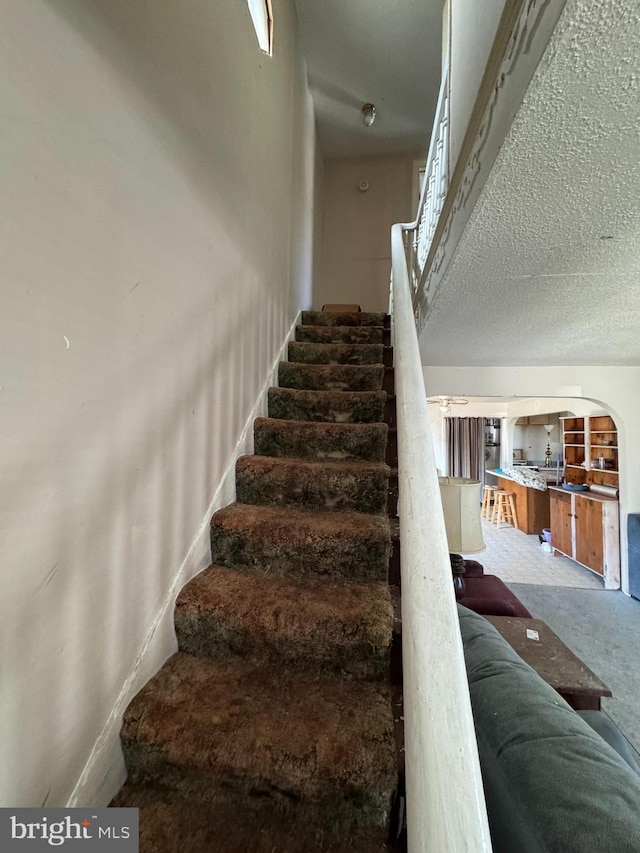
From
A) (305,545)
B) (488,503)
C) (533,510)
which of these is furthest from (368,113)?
(488,503)

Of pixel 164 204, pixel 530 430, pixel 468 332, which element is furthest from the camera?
pixel 530 430

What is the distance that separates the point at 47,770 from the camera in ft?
2.15

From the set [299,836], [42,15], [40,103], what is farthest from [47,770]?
[42,15]

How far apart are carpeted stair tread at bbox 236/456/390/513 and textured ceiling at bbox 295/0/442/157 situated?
3.40 meters

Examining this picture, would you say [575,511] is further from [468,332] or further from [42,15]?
[42,15]

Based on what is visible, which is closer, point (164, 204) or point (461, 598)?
point (164, 204)

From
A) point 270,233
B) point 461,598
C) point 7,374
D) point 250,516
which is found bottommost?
point 461,598

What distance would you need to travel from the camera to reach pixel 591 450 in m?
4.27

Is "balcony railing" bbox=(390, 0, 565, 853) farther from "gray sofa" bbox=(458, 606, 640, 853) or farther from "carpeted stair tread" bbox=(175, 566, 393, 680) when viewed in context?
"carpeted stair tread" bbox=(175, 566, 393, 680)

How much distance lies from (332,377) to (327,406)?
0.29 m

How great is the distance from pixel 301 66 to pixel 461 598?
4.11m

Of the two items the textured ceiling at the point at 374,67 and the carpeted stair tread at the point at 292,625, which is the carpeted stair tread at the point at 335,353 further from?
the textured ceiling at the point at 374,67

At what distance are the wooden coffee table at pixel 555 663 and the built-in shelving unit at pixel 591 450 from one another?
3.09m

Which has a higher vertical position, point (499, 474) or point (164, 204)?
point (164, 204)
